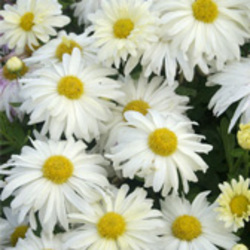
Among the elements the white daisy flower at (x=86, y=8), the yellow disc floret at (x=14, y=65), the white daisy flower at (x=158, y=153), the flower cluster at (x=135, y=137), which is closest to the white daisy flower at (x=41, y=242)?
the flower cluster at (x=135, y=137)

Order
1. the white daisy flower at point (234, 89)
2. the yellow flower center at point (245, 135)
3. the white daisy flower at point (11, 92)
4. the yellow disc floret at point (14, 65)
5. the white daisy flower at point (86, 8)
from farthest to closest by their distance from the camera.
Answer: the white daisy flower at point (86, 8)
the white daisy flower at point (11, 92)
the yellow disc floret at point (14, 65)
the white daisy flower at point (234, 89)
the yellow flower center at point (245, 135)

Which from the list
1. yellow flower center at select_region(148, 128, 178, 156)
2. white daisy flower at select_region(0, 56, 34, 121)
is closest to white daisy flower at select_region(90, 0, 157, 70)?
yellow flower center at select_region(148, 128, 178, 156)

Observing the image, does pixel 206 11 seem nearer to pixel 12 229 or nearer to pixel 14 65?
pixel 14 65

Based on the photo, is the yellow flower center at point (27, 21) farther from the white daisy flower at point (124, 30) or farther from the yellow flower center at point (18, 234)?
the yellow flower center at point (18, 234)

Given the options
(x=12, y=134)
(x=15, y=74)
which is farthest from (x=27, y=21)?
(x=12, y=134)

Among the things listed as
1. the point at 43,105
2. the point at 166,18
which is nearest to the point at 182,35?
the point at 166,18
